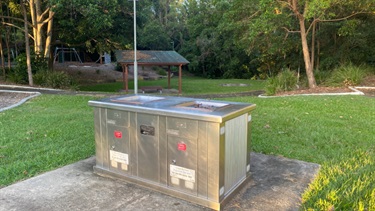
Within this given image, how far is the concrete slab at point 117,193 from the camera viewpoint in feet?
10.00

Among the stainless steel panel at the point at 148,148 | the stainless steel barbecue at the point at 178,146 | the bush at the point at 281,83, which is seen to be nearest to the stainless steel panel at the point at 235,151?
the stainless steel barbecue at the point at 178,146

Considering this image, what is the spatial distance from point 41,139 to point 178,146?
3.49 meters

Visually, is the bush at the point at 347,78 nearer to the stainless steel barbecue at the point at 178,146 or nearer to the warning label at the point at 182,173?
the stainless steel barbecue at the point at 178,146

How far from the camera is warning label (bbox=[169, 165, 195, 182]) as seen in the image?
10.2ft

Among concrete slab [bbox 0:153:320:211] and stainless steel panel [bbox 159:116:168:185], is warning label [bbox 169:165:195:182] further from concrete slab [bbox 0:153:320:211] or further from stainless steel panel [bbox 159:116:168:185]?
concrete slab [bbox 0:153:320:211]

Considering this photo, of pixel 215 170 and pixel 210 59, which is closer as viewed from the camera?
pixel 215 170

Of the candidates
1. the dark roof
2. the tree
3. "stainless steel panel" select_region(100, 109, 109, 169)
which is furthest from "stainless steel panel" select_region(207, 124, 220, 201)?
the dark roof

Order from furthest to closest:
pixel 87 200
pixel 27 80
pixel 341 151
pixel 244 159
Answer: pixel 27 80, pixel 341 151, pixel 244 159, pixel 87 200

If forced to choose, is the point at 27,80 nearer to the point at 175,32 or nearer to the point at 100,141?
the point at 100,141

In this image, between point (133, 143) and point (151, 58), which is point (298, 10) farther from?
point (133, 143)

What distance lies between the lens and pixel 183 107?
11.0 ft

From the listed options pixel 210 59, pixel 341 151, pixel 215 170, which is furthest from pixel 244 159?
pixel 210 59

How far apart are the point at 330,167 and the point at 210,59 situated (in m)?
37.9

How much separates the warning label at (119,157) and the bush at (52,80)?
13.4 meters
